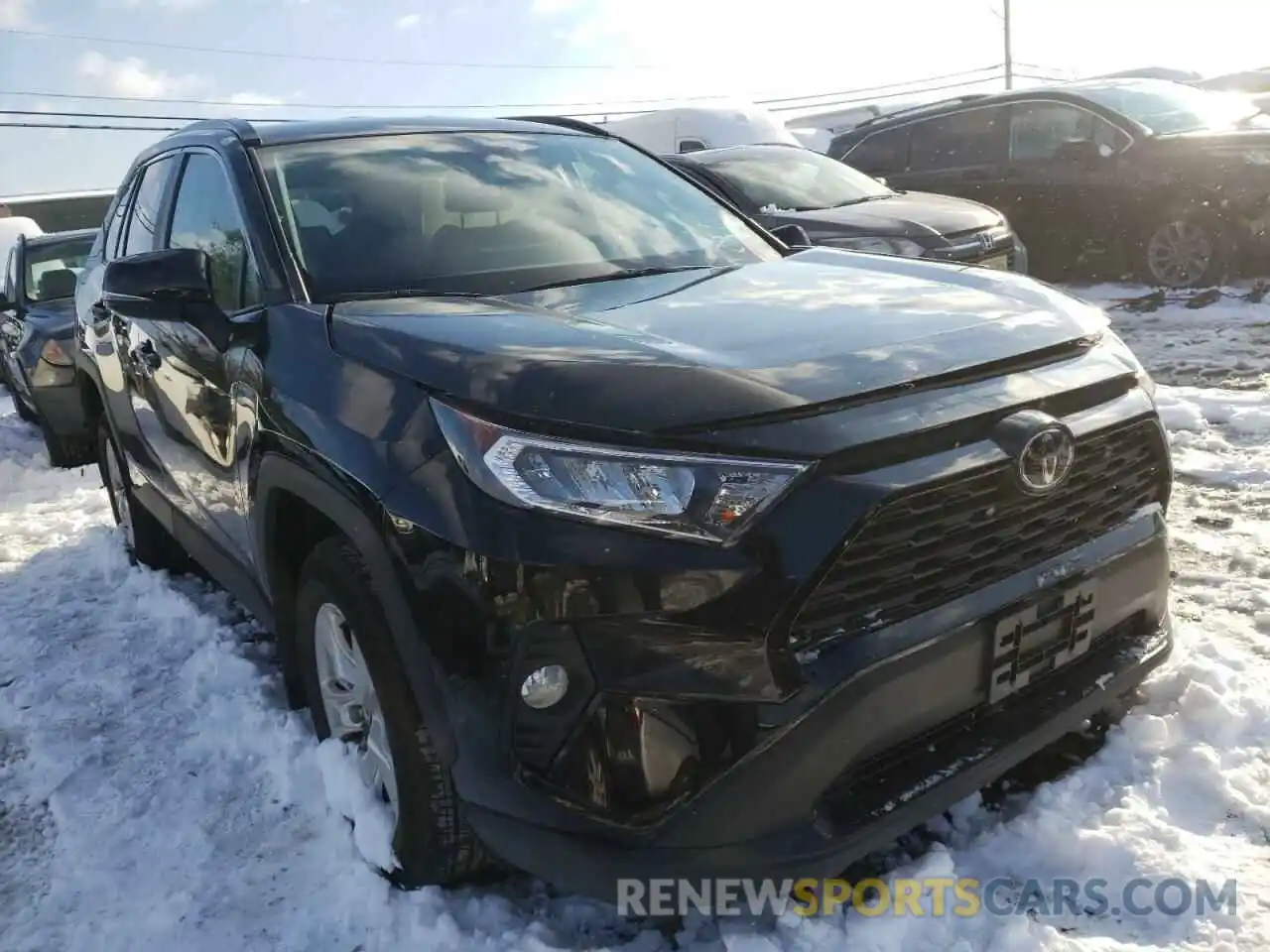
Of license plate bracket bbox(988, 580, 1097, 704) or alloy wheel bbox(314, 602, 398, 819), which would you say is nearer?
license plate bracket bbox(988, 580, 1097, 704)

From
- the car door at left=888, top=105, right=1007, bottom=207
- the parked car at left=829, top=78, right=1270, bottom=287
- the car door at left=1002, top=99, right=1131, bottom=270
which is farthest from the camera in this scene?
the car door at left=888, top=105, right=1007, bottom=207

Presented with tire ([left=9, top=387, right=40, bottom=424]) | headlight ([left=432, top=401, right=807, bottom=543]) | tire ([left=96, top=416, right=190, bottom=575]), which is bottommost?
tire ([left=9, top=387, right=40, bottom=424])

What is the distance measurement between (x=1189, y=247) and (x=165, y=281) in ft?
26.9

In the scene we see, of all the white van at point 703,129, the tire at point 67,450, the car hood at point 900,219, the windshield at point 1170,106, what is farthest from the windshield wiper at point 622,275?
the white van at point 703,129

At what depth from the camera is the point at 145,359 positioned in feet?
11.6

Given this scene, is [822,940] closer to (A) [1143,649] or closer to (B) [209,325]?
(A) [1143,649]

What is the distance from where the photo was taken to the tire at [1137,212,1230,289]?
8445 mm

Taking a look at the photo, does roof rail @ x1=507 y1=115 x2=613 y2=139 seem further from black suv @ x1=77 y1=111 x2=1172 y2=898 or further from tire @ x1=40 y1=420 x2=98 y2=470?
tire @ x1=40 y1=420 x2=98 y2=470

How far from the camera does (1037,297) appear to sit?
102 inches

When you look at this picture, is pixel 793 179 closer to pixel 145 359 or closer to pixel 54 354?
pixel 54 354

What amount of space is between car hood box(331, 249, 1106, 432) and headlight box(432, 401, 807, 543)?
6cm

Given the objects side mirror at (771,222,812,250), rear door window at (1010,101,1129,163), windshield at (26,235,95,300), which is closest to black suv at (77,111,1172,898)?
side mirror at (771,222,812,250)

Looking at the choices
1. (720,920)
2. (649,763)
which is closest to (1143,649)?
(720,920)

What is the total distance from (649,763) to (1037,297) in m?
1.51
